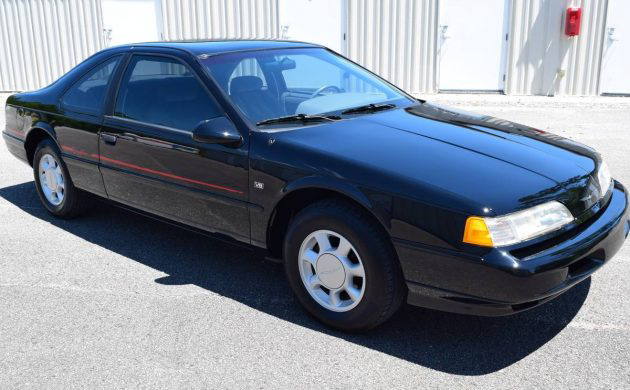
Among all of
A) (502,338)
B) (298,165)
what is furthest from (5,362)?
(502,338)

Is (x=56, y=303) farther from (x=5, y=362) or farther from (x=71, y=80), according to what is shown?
(x=71, y=80)

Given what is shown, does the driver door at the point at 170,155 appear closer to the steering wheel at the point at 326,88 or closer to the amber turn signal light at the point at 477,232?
the steering wheel at the point at 326,88

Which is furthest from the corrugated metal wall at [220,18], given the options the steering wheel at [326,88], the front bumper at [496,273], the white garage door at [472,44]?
the front bumper at [496,273]

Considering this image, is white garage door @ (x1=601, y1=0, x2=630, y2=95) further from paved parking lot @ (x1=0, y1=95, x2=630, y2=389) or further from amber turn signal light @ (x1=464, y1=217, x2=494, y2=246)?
amber turn signal light @ (x1=464, y1=217, x2=494, y2=246)

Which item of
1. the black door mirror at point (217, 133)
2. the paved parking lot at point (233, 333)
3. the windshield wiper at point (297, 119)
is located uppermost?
the windshield wiper at point (297, 119)

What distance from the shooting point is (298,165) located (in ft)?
11.0

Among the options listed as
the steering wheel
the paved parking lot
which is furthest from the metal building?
the paved parking lot

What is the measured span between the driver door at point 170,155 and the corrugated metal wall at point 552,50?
9944 mm

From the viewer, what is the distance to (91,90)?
15.8 ft

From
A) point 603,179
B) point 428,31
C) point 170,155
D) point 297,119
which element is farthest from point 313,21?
point 603,179

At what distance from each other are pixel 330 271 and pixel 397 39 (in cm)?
1052

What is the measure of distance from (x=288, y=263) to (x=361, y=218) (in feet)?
1.94

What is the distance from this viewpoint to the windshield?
3857mm

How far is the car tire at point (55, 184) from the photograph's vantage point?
16.8ft
